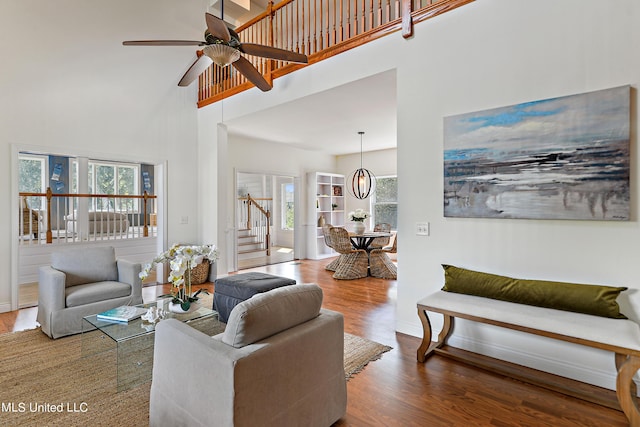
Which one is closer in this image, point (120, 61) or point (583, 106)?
point (583, 106)

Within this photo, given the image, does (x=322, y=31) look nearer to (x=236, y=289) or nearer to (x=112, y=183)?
(x=236, y=289)

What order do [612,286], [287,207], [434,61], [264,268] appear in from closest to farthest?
[612,286] < [434,61] < [264,268] < [287,207]

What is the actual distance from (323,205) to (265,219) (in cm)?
228

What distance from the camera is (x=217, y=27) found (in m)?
2.70

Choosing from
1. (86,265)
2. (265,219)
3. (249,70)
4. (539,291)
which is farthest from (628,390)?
(265,219)

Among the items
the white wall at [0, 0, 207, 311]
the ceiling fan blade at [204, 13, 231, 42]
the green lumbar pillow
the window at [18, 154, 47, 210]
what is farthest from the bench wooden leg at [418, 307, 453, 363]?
the window at [18, 154, 47, 210]

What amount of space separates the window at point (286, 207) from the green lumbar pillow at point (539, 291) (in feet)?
25.5

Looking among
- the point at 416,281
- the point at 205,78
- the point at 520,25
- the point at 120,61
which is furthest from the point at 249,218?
the point at 520,25

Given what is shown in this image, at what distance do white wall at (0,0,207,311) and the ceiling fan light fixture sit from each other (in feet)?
7.93

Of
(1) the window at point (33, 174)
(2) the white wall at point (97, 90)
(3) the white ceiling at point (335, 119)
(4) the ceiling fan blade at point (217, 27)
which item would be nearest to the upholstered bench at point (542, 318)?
(3) the white ceiling at point (335, 119)

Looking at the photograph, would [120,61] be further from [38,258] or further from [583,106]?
[583,106]

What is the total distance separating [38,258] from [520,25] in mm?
7370

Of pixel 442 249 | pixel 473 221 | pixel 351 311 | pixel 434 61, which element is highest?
pixel 434 61

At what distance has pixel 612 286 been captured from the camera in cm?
233
